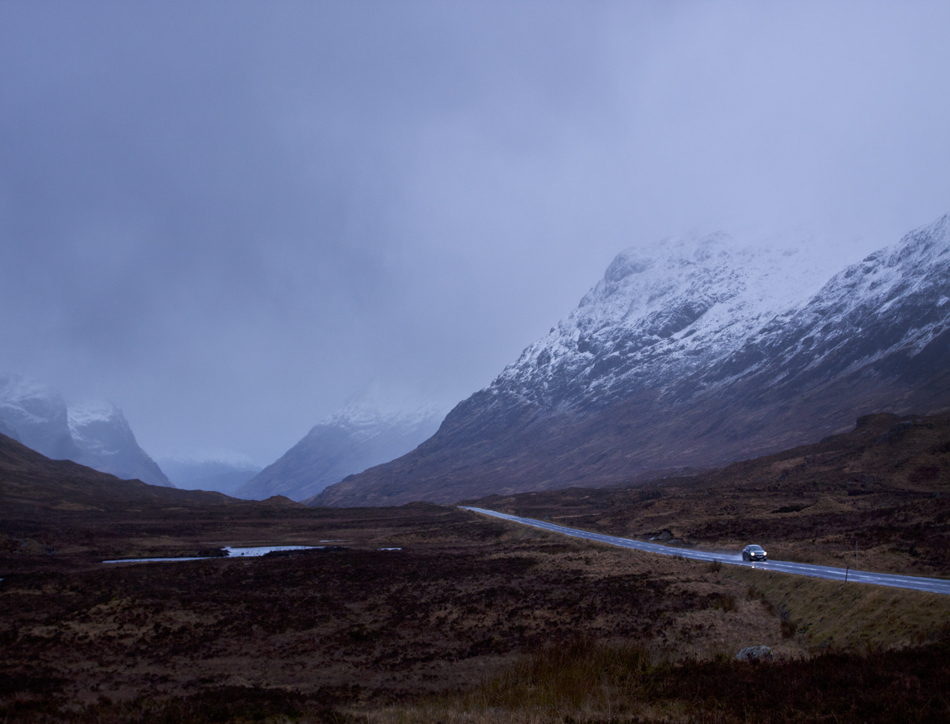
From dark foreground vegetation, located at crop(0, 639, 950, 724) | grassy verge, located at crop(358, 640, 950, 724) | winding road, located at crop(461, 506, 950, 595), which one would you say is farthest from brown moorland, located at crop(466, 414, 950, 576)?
dark foreground vegetation, located at crop(0, 639, 950, 724)

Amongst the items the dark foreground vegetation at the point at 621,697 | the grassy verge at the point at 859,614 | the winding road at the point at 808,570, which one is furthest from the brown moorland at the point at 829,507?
the dark foreground vegetation at the point at 621,697

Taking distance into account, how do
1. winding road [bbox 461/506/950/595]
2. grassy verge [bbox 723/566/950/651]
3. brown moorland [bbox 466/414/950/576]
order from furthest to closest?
brown moorland [bbox 466/414/950/576] → winding road [bbox 461/506/950/595] → grassy verge [bbox 723/566/950/651]

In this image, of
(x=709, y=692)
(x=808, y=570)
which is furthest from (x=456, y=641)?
(x=808, y=570)

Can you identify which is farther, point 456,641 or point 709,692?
point 456,641

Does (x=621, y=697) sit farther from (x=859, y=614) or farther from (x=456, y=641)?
(x=859, y=614)

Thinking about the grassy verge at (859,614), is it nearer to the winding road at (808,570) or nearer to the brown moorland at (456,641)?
the brown moorland at (456,641)

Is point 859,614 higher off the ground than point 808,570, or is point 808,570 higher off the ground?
point 808,570

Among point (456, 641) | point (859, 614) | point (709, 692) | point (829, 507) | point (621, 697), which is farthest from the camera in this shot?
point (829, 507)

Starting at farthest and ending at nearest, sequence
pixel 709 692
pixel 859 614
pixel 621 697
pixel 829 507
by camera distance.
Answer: pixel 829 507 → pixel 859 614 → pixel 621 697 → pixel 709 692

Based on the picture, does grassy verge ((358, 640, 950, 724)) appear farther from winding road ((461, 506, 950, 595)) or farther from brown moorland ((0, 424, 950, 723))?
winding road ((461, 506, 950, 595))

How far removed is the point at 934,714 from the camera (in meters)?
11.1

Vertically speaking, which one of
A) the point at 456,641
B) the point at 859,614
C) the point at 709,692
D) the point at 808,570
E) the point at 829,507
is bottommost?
the point at 456,641

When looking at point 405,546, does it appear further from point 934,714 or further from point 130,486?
point 130,486

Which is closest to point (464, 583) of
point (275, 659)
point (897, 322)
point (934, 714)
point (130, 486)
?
point (275, 659)
